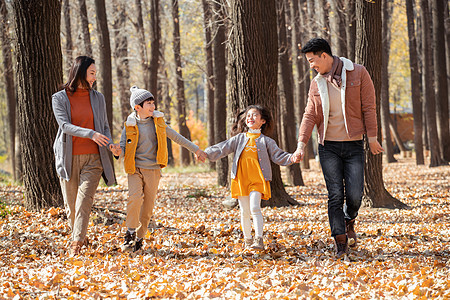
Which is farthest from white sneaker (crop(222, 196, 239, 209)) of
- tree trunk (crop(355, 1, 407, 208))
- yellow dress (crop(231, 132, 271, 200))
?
yellow dress (crop(231, 132, 271, 200))

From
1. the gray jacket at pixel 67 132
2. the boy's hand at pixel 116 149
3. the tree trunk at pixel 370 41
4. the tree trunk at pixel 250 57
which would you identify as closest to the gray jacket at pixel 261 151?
the boy's hand at pixel 116 149

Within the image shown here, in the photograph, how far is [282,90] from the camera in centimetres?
1447

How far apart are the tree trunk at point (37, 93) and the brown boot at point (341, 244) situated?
14.9 feet

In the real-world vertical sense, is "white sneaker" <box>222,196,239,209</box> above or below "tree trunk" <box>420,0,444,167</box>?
below

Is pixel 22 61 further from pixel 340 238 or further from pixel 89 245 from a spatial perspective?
pixel 340 238

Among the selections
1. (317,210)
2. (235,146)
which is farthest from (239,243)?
(317,210)

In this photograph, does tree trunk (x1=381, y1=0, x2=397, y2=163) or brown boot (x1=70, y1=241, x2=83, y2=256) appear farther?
tree trunk (x1=381, y1=0, x2=397, y2=163)

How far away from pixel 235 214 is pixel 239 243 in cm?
→ 237

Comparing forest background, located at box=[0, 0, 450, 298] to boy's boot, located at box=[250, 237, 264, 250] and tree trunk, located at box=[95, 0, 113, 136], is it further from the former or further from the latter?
boy's boot, located at box=[250, 237, 264, 250]

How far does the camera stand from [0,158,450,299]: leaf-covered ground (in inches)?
165

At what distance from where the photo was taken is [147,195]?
229 inches

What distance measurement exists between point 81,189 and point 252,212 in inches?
77.2

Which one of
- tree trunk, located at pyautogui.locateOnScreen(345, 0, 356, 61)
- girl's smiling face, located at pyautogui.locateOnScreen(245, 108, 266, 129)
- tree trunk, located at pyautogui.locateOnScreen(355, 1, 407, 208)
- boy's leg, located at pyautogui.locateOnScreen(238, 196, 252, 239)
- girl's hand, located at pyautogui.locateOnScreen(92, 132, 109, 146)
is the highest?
tree trunk, located at pyautogui.locateOnScreen(345, 0, 356, 61)

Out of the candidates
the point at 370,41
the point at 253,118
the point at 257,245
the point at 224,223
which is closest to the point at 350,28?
the point at 370,41
